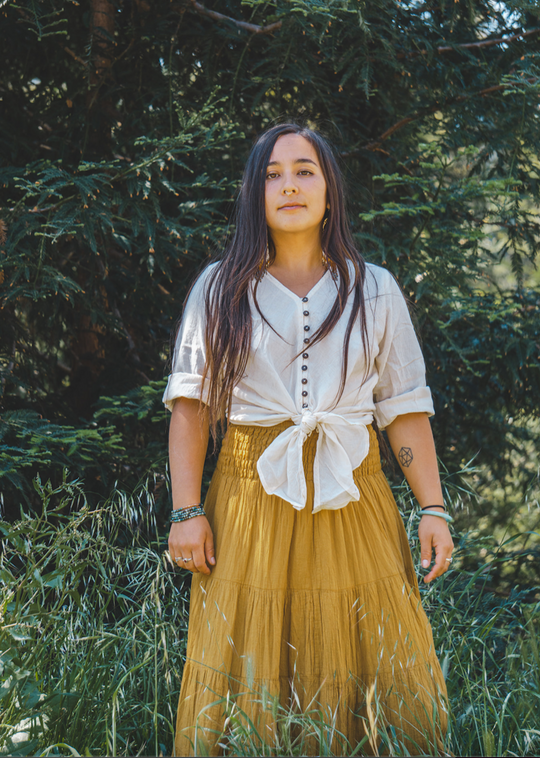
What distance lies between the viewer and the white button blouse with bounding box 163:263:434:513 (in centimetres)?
154

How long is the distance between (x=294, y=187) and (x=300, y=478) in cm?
73

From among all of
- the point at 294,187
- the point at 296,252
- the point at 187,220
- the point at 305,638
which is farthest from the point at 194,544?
the point at 187,220

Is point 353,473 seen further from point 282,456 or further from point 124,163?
point 124,163

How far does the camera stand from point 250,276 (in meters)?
1.67

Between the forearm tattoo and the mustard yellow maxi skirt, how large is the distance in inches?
6.4

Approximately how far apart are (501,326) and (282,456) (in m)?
A: 1.69

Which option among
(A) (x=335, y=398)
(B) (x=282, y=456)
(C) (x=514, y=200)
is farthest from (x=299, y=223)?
(C) (x=514, y=200)

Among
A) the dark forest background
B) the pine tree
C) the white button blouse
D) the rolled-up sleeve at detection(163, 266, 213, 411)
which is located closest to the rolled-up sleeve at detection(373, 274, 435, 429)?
the white button blouse

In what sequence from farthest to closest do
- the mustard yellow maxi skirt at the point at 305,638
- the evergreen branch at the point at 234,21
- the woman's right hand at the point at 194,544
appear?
1. the evergreen branch at the point at 234,21
2. the woman's right hand at the point at 194,544
3. the mustard yellow maxi skirt at the point at 305,638

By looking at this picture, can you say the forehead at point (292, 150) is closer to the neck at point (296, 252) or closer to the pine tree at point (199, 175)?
the neck at point (296, 252)

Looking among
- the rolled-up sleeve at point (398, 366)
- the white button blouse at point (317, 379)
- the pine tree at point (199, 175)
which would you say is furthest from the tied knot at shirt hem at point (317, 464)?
the pine tree at point (199, 175)

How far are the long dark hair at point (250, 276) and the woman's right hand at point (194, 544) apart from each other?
0.25 m

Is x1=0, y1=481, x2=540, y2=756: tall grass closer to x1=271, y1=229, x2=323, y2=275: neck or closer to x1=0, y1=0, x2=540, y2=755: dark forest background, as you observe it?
x1=0, y1=0, x2=540, y2=755: dark forest background

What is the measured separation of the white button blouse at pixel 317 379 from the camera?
1540mm
